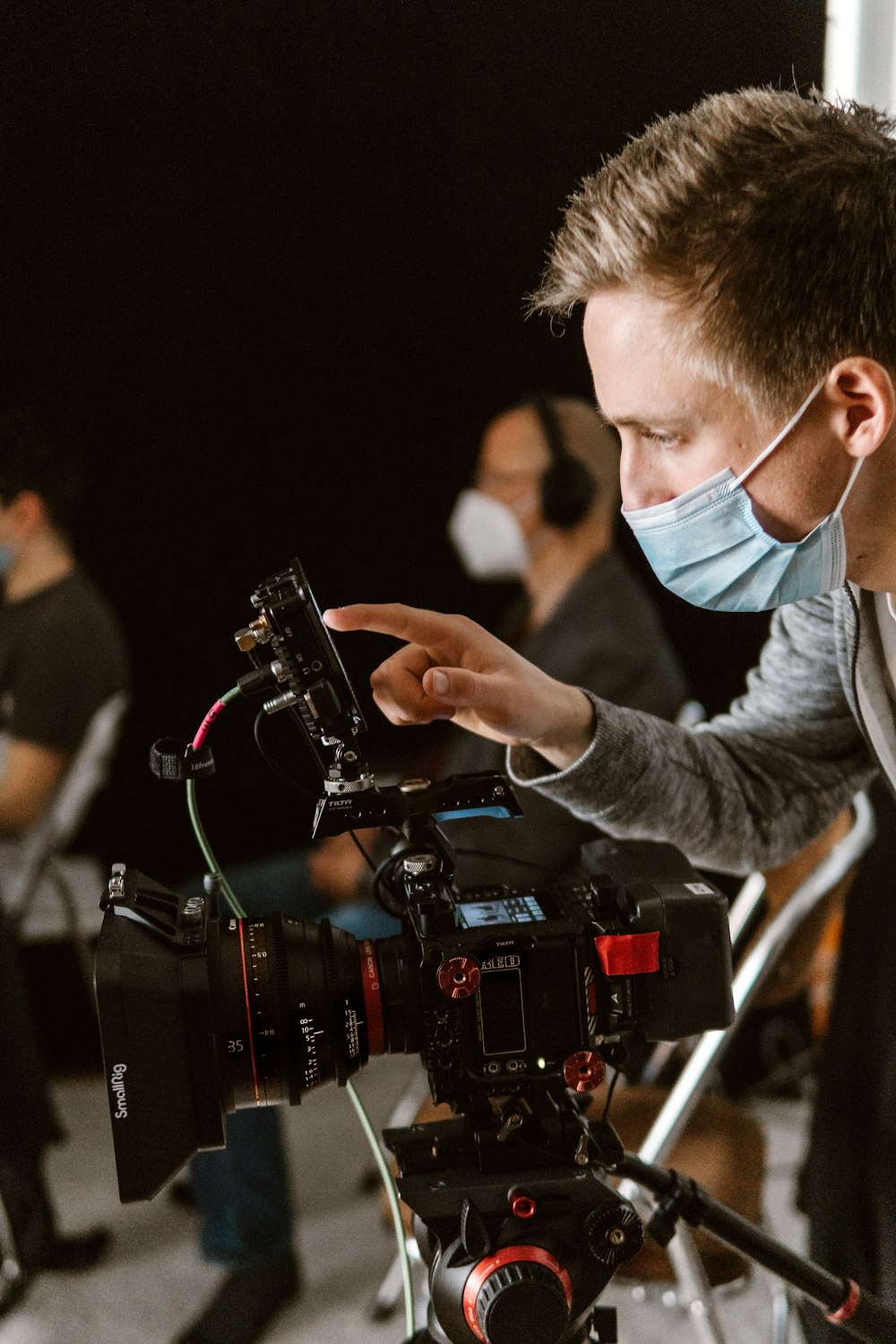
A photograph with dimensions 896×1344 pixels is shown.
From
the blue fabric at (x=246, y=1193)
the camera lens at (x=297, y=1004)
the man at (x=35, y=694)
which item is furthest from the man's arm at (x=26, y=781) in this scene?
the camera lens at (x=297, y=1004)

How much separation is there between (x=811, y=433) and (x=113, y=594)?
156 cm

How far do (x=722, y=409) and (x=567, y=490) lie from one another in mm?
1103

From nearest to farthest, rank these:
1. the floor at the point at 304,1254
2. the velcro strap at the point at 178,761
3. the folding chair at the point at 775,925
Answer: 1. the velcro strap at the point at 178,761
2. the folding chair at the point at 775,925
3. the floor at the point at 304,1254

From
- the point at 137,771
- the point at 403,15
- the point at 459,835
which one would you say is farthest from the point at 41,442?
the point at 459,835

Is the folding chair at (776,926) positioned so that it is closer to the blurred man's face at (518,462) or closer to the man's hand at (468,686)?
the man's hand at (468,686)

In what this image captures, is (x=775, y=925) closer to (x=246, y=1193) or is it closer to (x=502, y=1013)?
(x=502, y=1013)

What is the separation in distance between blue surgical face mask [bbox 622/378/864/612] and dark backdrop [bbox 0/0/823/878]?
34.9 inches

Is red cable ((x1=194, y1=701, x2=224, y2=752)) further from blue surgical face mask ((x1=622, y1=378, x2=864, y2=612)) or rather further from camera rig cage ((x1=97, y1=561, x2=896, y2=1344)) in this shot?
blue surgical face mask ((x1=622, y1=378, x2=864, y2=612))

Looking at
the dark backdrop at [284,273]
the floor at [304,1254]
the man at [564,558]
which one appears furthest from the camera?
the man at [564,558]

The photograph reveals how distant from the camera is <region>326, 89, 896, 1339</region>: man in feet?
2.80

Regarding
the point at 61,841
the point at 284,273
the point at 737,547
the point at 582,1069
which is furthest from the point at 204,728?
the point at 61,841

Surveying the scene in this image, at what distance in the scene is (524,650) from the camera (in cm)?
192

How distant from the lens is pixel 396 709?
895mm

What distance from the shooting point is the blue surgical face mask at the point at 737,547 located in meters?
0.93
